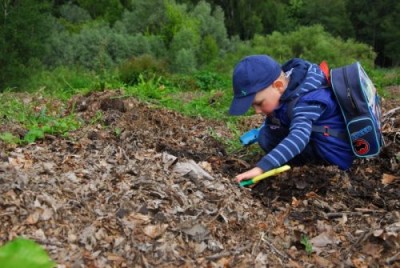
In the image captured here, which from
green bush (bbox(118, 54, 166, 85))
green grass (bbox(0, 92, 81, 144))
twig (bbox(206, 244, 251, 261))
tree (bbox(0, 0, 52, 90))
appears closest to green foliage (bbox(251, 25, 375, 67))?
tree (bbox(0, 0, 52, 90))

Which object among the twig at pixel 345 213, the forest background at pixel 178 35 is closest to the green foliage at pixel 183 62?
the forest background at pixel 178 35

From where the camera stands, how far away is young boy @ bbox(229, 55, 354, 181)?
128 inches

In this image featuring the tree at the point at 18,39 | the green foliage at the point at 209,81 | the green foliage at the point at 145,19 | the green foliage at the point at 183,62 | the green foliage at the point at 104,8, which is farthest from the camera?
the green foliage at the point at 104,8

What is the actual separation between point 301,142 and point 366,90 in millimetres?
546

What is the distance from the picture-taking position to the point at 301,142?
322 centimetres

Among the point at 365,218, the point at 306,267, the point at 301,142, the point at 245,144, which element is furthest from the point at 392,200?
the point at 245,144

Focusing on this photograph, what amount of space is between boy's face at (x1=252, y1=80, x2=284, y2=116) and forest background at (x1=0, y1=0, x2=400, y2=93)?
937cm

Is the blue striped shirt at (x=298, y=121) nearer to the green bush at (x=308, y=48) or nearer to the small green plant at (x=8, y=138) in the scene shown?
the small green plant at (x=8, y=138)

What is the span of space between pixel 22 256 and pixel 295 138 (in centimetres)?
231

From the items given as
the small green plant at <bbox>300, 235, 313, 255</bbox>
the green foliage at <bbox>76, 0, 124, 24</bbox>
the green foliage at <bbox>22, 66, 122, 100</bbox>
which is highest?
the small green plant at <bbox>300, 235, 313, 255</bbox>

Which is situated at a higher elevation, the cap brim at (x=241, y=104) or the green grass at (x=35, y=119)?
the cap brim at (x=241, y=104)

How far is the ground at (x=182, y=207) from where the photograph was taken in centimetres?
227

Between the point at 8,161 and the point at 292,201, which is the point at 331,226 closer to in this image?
the point at 292,201

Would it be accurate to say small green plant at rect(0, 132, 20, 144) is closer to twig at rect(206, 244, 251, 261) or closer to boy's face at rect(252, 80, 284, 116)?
boy's face at rect(252, 80, 284, 116)
